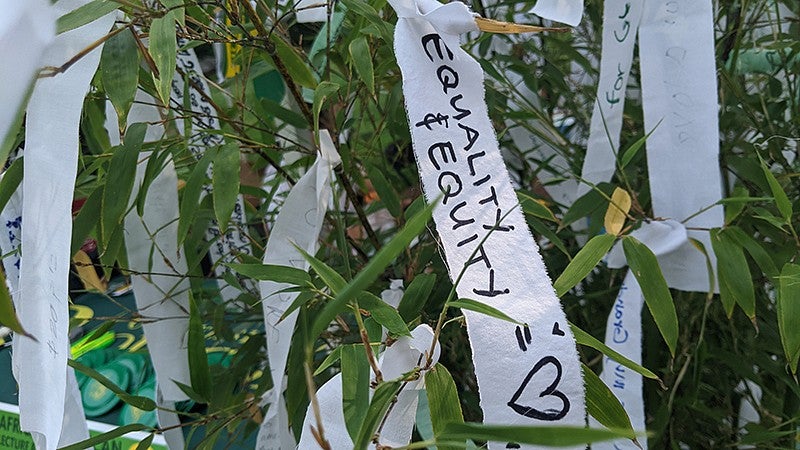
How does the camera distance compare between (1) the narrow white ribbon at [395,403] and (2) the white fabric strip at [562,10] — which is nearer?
(1) the narrow white ribbon at [395,403]

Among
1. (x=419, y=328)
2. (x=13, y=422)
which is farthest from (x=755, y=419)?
(x=13, y=422)

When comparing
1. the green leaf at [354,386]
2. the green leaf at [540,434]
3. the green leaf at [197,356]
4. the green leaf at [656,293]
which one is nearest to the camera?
the green leaf at [540,434]

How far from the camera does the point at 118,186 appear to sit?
444 millimetres

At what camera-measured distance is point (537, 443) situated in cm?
21

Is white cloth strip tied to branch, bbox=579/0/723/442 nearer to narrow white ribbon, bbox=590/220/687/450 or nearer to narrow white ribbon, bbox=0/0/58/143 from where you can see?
narrow white ribbon, bbox=590/220/687/450

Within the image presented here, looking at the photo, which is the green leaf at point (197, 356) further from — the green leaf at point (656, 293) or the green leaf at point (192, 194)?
the green leaf at point (656, 293)

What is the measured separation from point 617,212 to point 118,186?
0.93 feet

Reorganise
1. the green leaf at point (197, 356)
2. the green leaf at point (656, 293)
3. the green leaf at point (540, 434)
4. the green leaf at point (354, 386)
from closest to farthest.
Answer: the green leaf at point (540, 434) < the green leaf at point (354, 386) < the green leaf at point (656, 293) < the green leaf at point (197, 356)

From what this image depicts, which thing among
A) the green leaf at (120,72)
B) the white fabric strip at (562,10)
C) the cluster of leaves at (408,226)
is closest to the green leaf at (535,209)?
the cluster of leaves at (408,226)

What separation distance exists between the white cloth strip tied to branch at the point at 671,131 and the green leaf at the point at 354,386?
232mm

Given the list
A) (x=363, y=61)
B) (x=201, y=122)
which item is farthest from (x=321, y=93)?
(x=201, y=122)

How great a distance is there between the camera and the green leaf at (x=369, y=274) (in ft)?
0.79

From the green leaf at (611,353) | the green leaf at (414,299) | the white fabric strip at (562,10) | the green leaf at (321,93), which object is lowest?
the green leaf at (611,353)

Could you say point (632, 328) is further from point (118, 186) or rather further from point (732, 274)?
point (118, 186)
